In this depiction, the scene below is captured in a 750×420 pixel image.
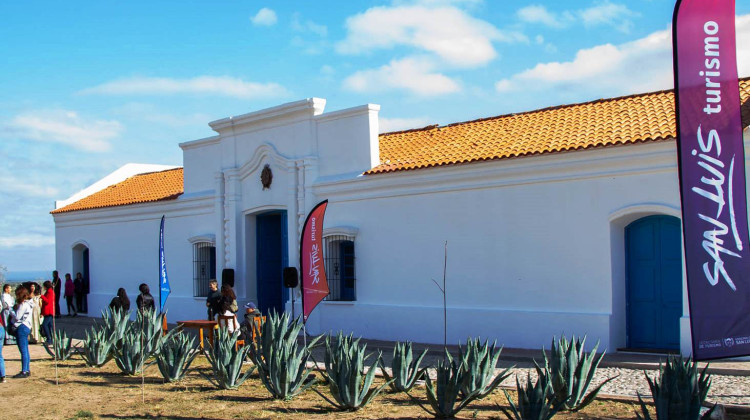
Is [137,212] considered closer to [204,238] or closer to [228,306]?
[204,238]

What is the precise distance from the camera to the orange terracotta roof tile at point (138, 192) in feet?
74.3

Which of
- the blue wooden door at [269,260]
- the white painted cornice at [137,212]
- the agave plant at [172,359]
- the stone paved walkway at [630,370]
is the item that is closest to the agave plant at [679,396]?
the stone paved walkway at [630,370]

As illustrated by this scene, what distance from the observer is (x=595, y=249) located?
1323cm

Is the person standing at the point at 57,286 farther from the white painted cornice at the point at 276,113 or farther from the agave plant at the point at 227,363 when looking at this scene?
the agave plant at the point at 227,363

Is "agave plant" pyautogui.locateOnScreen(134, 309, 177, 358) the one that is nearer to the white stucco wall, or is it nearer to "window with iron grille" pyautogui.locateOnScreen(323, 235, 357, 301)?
"window with iron grille" pyautogui.locateOnScreen(323, 235, 357, 301)

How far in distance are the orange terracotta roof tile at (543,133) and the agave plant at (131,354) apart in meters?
6.10

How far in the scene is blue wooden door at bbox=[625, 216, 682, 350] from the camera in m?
12.8

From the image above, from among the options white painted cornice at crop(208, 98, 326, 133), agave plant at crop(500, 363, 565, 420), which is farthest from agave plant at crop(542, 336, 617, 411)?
white painted cornice at crop(208, 98, 326, 133)

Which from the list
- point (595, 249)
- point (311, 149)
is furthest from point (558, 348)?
point (311, 149)

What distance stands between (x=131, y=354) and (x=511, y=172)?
708 centimetres

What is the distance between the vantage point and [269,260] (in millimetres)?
19344

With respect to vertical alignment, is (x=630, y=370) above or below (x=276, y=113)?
below

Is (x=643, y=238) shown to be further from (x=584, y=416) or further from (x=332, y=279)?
(x=332, y=279)

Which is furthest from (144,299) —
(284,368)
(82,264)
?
Result: (82,264)
